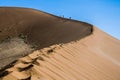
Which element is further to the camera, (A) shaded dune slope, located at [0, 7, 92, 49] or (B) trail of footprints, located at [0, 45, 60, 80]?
(A) shaded dune slope, located at [0, 7, 92, 49]

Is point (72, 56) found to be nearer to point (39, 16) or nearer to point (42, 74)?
point (42, 74)

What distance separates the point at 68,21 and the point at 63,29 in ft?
8.23

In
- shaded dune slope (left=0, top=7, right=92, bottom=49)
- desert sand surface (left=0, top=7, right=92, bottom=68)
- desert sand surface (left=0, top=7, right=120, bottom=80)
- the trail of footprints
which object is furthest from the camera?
shaded dune slope (left=0, top=7, right=92, bottom=49)

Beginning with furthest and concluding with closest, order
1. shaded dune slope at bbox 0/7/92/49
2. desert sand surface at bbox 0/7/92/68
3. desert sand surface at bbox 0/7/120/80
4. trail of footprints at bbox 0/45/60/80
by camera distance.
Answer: shaded dune slope at bbox 0/7/92/49 → desert sand surface at bbox 0/7/92/68 → desert sand surface at bbox 0/7/120/80 → trail of footprints at bbox 0/45/60/80

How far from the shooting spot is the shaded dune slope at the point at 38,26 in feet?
66.0

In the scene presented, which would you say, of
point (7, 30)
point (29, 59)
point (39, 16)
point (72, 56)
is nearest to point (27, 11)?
point (39, 16)

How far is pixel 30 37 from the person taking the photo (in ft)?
72.1

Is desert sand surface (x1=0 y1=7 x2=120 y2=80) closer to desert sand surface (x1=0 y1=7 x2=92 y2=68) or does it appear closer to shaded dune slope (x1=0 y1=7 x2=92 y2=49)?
desert sand surface (x1=0 y1=7 x2=92 y2=68)

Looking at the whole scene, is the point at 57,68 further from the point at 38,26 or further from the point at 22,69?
the point at 38,26

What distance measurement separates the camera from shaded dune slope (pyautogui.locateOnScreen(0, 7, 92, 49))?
792 inches

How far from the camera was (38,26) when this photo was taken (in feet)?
80.5

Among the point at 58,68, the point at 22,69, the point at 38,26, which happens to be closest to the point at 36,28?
Result: the point at 38,26

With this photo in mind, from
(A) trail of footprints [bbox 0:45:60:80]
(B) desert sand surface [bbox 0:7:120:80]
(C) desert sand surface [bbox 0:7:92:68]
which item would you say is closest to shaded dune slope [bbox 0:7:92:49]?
(C) desert sand surface [bbox 0:7:92:68]

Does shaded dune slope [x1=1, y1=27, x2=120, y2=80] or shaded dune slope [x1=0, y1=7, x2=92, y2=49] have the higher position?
shaded dune slope [x1=1, y1=27, x2=120, y2=80]
